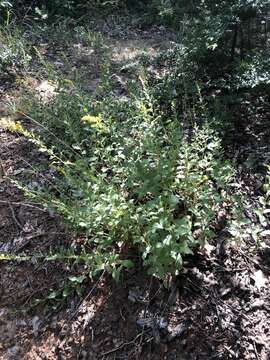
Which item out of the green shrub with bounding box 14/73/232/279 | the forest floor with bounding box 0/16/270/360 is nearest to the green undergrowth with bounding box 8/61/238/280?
the green shrub with bounding box 14/73/232/279

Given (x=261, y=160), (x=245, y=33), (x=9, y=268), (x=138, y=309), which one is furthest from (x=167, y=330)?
(x=245, y=33)

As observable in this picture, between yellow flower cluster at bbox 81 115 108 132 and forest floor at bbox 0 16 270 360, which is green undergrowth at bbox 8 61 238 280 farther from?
forest floor at bbox 0 16 270 360

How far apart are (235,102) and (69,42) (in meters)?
3.73

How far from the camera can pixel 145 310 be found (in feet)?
9.29

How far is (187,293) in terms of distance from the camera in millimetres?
2850

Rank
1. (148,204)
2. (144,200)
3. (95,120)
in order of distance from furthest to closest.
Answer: (144,200) < (148,204) < (95,120)

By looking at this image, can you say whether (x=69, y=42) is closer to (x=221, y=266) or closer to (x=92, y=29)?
(x=92, y=29)

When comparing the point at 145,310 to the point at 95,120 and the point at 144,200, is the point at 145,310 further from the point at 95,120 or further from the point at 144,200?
the point at 95,120

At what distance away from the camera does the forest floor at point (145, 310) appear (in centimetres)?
264

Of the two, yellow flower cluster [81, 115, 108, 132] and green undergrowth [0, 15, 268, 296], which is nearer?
yellow flower cluster [81, 115, 108, 132]

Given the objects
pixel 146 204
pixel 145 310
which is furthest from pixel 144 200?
pixel 145 310

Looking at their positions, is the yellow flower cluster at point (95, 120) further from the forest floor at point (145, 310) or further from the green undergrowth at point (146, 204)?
the forest floor at point (145, 310)

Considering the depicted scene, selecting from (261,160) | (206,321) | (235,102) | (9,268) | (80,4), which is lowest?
(9,268)

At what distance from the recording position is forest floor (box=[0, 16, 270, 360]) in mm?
2645
